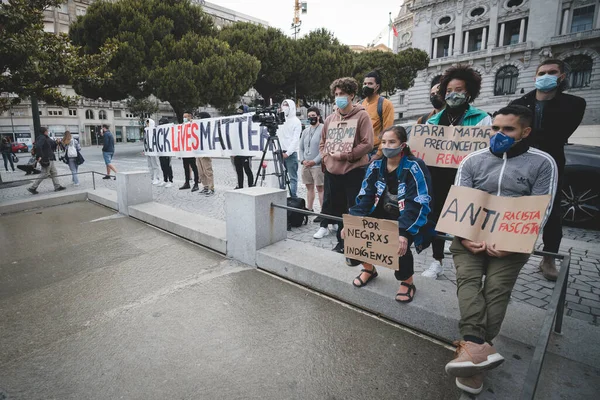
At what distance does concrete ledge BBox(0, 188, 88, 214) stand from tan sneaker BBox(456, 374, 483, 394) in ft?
28.5

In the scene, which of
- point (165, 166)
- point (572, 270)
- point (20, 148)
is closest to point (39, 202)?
point (165, 166)

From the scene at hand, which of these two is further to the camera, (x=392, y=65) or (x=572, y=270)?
(x=392, y=65)

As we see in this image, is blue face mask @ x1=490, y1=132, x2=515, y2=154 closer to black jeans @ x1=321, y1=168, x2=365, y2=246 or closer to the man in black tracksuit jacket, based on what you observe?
the man in black tracksuit jacket

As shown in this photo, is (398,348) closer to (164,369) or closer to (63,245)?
(164,369)

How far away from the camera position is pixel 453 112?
325 centimetres

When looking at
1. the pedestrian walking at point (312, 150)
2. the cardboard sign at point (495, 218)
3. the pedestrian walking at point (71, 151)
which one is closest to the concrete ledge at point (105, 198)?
the pedestrian walking at point (71, 151)

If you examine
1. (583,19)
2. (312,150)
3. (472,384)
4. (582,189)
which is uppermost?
(583,19)

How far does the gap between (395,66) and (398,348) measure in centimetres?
4469

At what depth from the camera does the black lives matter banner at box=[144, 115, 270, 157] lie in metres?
6.32

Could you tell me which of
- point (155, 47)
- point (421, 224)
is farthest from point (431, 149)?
point (155, 47)

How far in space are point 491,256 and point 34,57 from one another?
1051 centimetres

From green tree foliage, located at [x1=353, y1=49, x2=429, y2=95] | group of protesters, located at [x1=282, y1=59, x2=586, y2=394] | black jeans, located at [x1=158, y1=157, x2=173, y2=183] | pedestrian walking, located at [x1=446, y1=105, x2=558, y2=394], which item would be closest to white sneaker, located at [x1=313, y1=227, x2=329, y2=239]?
group of protesters, located at [x1=282, y1=59, x2=586, y2=394]

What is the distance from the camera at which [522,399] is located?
1.06m

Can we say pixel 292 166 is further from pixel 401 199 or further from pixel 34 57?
pixel 34 57
